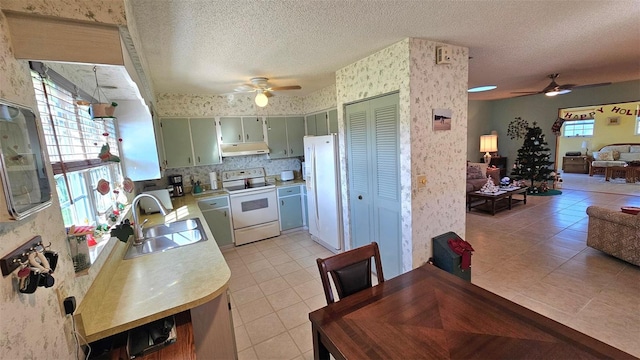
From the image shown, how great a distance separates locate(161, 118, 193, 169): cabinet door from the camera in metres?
4.04

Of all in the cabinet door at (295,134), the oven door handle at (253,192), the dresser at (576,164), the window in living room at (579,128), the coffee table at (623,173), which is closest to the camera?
the oven door handle at (253,192)

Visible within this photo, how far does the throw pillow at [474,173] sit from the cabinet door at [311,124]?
12.4 ft

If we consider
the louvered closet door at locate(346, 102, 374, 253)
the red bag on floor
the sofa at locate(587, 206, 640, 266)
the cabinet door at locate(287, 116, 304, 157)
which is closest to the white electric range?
the cabinet door at locate(287, 116, 304, 157)

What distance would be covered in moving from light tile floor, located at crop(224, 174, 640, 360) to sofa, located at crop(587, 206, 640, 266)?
13cm

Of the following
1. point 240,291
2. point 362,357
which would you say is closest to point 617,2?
point 362,357

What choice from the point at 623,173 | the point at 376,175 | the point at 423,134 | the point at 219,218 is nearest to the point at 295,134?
the point at 219,218

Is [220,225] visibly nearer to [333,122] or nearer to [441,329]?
[333,122]

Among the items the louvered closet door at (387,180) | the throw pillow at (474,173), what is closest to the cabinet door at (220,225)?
the louvered closet door at (387,180)

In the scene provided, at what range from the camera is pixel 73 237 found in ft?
4.05

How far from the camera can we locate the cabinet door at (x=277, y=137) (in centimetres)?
480

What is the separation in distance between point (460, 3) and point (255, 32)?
1.43 metres

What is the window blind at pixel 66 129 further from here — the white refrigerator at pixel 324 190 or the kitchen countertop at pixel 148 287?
the white refrigerator at pixel 324 190

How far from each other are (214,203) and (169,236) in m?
1.56

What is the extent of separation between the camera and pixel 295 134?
16.4ft
